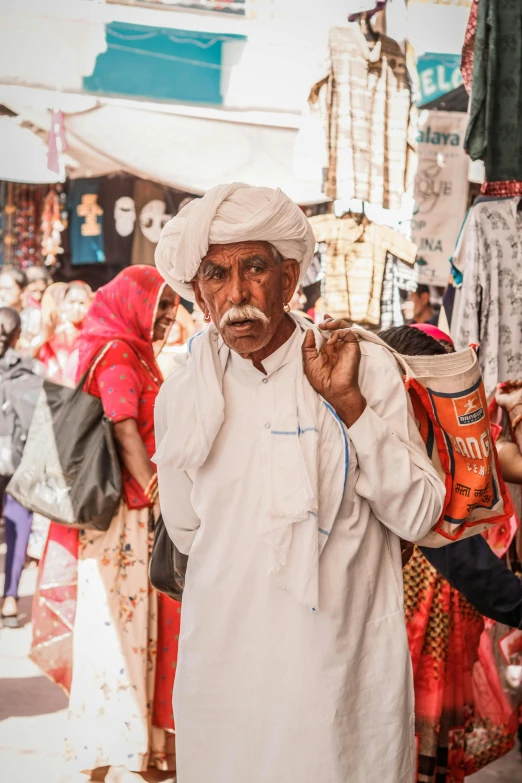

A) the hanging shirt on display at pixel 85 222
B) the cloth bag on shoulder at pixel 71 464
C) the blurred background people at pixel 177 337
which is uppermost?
the hanging shirt on display at pixel 85 222

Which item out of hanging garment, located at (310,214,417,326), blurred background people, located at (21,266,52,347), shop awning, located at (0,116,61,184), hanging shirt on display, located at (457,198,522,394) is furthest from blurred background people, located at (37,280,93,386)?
hanging shirt on display, located at (457,198,522,394)

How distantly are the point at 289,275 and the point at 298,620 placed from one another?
747 mm

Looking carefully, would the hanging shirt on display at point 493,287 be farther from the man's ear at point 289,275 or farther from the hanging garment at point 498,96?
the man's ear at point 289,275

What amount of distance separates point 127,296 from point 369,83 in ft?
5.00

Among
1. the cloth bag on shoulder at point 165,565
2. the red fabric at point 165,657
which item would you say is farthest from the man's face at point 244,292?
the red fabric at point 165,657

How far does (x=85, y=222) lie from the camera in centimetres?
379

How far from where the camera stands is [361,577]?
176 cm

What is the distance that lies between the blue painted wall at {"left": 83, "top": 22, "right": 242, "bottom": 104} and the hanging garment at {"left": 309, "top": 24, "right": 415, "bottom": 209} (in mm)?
480

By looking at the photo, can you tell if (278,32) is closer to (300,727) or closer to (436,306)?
(436,306)

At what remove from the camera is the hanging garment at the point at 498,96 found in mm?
3643

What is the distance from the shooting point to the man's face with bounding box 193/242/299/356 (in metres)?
1.77

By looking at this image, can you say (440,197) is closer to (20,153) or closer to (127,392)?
(127,392)

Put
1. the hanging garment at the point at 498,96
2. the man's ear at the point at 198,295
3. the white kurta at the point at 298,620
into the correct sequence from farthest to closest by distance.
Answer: the hanging garment at the point at 498,96, the man's ear at the point at 198,295, the white kurta at the point at 298,620

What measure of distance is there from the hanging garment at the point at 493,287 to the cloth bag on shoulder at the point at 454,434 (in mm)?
1932
